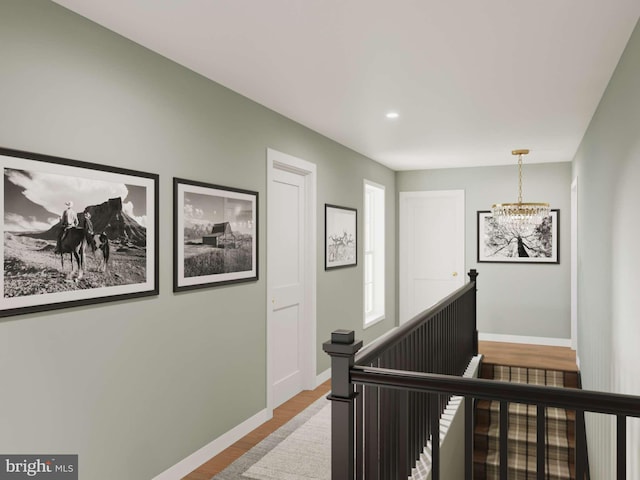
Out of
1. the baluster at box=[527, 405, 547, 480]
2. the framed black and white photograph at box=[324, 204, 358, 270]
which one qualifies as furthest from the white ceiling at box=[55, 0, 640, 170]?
the baluster at box=[527, 405, 547, 480]

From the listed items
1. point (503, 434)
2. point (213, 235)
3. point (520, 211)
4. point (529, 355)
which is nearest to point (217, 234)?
point (213, 235)

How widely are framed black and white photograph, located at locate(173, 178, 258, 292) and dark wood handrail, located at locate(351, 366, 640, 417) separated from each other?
164cm

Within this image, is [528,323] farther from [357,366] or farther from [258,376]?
[357,366]

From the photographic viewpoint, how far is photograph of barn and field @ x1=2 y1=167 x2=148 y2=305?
6.53ft

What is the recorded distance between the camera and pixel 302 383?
4.66m

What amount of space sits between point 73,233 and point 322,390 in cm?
305

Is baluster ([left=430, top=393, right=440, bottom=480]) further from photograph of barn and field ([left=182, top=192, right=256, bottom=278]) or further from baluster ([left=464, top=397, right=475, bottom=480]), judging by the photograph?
photograph of barn and field ([left=182, top=192, right=256, bottom=278])

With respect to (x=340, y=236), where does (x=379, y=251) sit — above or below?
below

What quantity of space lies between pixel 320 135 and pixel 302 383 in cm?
237

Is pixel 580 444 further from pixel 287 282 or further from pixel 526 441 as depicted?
pixel 526 441

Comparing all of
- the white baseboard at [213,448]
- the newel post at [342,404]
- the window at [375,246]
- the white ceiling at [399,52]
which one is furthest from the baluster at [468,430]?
the window at [375,246]

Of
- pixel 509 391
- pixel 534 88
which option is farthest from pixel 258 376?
pixel 534 88

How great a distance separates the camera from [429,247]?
23.9 ft

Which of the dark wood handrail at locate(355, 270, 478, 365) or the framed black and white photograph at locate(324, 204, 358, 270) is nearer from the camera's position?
the dark wood handrail at locate(355, 270, 478, 365)
